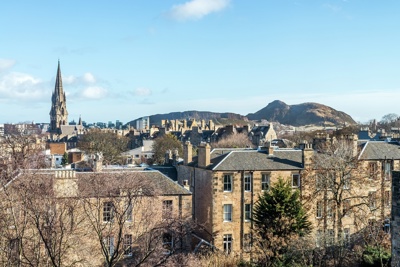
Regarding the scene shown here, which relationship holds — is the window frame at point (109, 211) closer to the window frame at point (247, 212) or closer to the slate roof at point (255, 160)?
the slate roof at point (255, 160)

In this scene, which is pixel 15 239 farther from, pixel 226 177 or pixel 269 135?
pixel 269 135

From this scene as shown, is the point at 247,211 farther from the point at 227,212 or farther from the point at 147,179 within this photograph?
the point at 147,179

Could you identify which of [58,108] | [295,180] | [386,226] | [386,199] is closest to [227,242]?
[295,180]

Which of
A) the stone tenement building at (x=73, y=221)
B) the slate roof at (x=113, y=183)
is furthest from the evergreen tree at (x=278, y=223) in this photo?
the stone tenement building at (x=73, y=221)

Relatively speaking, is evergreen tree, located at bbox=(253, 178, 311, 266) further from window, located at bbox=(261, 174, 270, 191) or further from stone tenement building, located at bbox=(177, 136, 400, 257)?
window, located at bbox=(261, 174, 270, 191)

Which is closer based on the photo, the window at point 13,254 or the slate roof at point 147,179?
the window at point 13,254

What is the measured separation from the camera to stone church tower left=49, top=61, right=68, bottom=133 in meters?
176

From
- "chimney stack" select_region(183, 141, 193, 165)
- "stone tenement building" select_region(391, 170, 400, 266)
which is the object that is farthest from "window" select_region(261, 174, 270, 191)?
"stone tenement building" select_region(391, 170, 400, 266)

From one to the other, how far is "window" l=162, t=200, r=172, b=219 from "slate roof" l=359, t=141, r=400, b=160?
60.3 ft

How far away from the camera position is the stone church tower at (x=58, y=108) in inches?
6944

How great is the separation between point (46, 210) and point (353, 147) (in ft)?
91.9

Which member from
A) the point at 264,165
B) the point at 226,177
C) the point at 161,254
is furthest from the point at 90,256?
the point at 264,165

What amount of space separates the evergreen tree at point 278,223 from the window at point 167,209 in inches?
251

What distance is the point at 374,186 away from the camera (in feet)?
135
